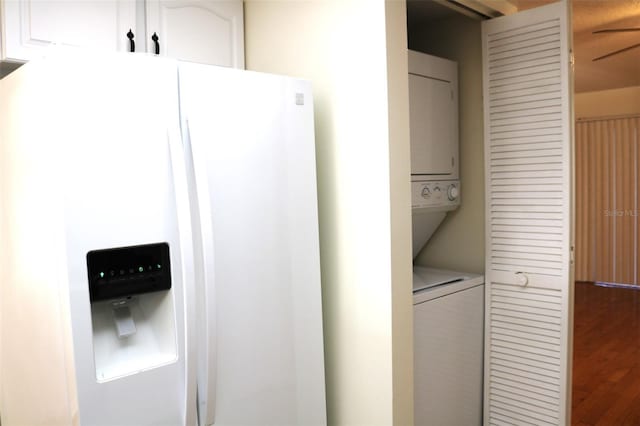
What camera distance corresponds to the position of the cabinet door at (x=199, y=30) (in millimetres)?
1951

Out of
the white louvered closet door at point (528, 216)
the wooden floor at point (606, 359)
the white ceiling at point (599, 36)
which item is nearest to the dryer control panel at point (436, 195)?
the white louvered closet door at point (528, 216)

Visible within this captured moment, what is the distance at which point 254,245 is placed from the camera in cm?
168

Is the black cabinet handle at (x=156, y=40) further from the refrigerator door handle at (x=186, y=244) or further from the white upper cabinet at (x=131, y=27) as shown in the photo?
the refrigerator door handle at (x=186, y=244)

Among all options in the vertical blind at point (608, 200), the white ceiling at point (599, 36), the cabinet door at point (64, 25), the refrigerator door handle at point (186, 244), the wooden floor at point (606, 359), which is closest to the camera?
the refrigerator door handle at point (186, 244)

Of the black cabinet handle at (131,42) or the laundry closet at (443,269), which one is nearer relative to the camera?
the black cabinet handle at (131,42)

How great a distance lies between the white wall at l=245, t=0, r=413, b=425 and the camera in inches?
68.6

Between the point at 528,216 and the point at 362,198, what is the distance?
870 mm

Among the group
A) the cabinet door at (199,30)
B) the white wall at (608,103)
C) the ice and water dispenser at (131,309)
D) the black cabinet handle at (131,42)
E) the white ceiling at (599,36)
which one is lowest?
the ice and water dispenser at (131,309)

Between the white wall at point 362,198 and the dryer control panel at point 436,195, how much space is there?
0.45 metres

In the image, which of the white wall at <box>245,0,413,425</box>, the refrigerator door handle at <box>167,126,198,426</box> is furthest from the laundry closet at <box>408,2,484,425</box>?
the refrigerator door handle at <box>167,126,198,426</box>

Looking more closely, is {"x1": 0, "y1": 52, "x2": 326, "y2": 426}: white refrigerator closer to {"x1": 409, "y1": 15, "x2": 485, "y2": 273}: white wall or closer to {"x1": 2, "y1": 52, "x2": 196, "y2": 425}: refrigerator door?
{"x1": 2, "y1": 52, "x2": 196, "y2": 425}: refrigerator door

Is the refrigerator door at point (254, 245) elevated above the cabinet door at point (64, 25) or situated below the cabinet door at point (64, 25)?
below

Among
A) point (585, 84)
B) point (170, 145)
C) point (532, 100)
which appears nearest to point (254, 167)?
point (170, 145)

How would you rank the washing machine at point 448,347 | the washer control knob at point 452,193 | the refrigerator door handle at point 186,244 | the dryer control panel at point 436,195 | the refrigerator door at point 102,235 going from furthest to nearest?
the washer control knob at point 452,193 < the dryer control panel at point 436,195 < the washing machine at point 448,347 < the refrigerator door handle at point 186,244 < the refrigerator door at point 102,235
